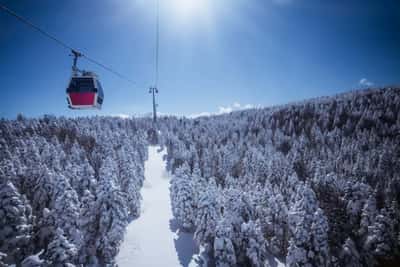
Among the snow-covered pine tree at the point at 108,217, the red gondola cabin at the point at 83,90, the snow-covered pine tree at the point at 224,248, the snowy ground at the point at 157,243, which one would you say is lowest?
the snowy ground at the point at 157,243

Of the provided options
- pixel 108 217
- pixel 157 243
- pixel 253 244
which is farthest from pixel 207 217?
pixel 108 217

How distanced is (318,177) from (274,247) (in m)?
23.2

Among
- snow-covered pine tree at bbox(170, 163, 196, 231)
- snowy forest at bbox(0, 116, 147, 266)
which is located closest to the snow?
snow-covered pine tree at bbox(170, 163, 196, 231)

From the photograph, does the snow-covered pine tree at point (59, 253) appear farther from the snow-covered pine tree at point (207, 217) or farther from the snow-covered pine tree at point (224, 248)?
the snow-covered pine tree at point (207, 217)

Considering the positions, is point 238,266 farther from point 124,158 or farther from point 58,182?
point 124,158

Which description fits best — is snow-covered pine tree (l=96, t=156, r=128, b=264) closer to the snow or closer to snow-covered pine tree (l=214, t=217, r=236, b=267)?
the snow

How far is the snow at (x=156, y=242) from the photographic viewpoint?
3011 centimetres

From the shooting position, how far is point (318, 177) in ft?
155

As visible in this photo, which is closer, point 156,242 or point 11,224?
point 11,224

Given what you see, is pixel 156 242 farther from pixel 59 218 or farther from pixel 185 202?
pixel 59 218

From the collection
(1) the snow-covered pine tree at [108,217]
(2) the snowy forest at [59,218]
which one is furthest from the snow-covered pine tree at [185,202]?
(1) the snow-covered pine tree at [108,217]

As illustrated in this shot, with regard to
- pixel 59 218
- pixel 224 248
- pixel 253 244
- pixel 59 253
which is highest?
pixel 59 253

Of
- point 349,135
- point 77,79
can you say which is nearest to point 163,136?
point 77,79

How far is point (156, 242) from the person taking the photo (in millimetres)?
34781
